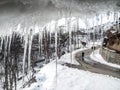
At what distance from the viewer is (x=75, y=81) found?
→ 129ft

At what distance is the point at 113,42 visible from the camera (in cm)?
5769

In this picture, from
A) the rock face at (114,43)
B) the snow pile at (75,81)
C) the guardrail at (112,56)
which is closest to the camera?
the snow pile at (75,81)

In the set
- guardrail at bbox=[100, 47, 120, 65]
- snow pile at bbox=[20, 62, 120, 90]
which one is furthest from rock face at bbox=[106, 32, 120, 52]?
snow pile at bbox=[20, 62, 120, 90]

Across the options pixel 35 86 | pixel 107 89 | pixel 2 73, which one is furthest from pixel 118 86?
pixel 2 73

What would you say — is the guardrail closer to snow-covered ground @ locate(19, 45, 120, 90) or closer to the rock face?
the rock face

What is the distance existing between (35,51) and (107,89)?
10141 centimetres

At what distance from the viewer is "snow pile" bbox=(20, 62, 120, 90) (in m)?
36.2

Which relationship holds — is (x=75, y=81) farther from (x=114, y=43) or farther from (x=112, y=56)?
(x=114, y=43)

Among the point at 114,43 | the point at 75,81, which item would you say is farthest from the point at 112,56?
the point at 75,81

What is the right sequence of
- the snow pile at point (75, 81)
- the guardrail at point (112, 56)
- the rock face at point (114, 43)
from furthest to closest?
the rock face at point (114, 43) < the guardrail at point (112, 56) < the snow pile at point (75, 81)

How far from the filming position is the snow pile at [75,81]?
36.2 meters

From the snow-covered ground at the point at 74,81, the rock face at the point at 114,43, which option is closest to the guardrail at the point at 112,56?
the rock face at the point at 114,43

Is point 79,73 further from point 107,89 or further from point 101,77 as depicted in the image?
point 107,89

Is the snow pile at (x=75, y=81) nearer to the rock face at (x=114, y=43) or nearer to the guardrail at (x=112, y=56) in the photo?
the guardrail at (x=112, y=56)
